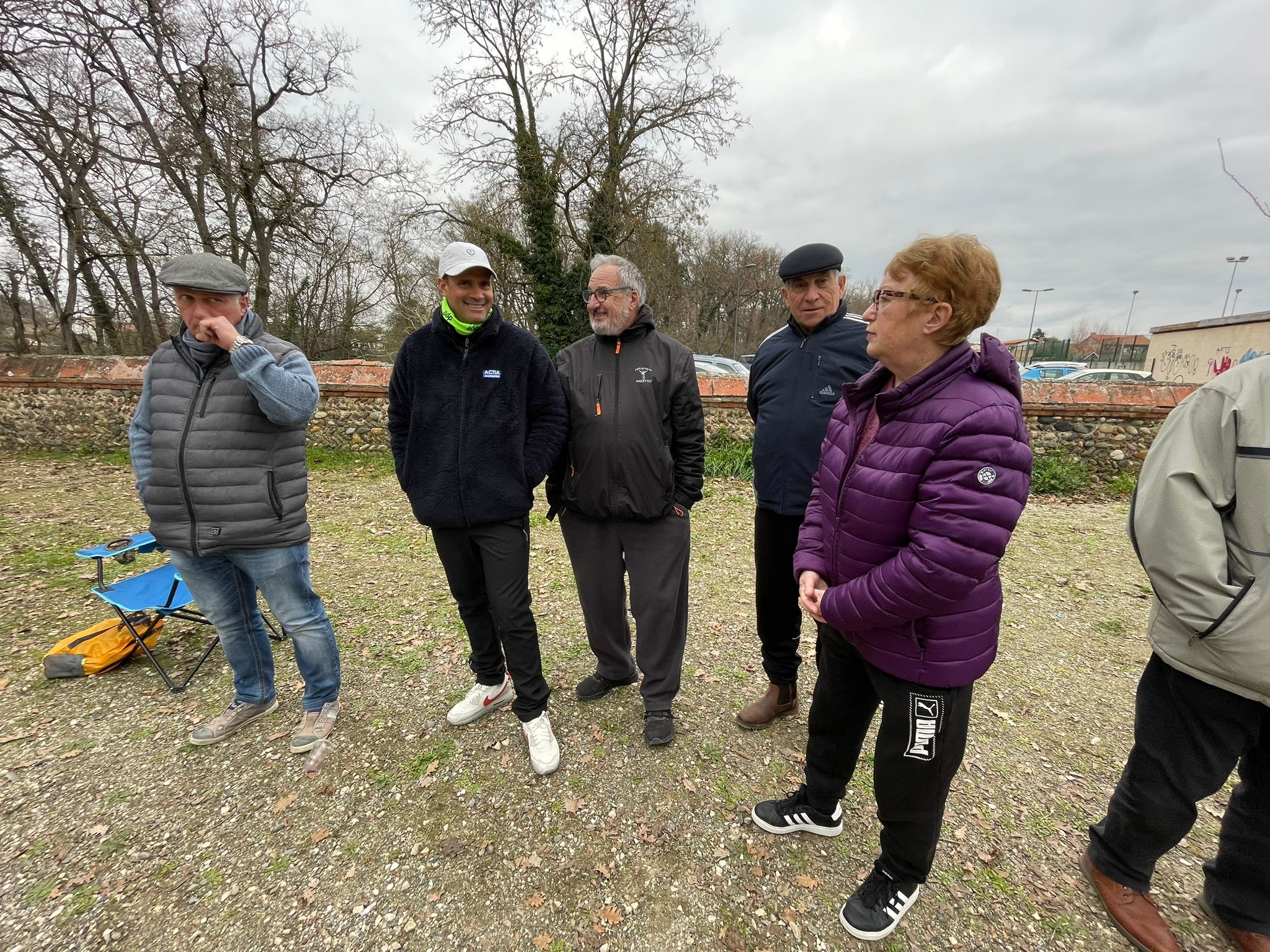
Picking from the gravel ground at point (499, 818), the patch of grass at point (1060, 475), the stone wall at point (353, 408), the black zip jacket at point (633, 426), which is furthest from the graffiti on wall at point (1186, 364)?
the black zip jacket at point (633, 426)

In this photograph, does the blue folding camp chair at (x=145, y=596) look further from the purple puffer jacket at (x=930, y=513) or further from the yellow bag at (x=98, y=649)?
the purple puffer jacket at (x=930, y=513)

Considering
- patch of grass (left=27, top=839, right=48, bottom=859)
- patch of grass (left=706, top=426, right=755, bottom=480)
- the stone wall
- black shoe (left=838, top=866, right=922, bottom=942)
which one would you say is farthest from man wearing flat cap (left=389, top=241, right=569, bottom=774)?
the stone wall

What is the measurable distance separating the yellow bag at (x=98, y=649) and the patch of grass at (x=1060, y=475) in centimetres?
1020

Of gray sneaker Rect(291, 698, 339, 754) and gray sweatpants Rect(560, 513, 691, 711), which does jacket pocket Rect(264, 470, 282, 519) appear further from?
gray sweatpants Rect(560, 513, 691, 711)

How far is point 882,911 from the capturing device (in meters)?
1.83

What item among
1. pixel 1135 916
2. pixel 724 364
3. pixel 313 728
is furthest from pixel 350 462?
pixel 724 364

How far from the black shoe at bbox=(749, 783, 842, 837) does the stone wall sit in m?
6.64

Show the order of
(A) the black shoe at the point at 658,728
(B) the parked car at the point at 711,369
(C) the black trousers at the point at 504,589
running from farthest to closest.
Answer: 1. (B) the parked car at the point at 711,369
2. (A) the black shoe at the point at 658,728
3. (C) the black trousers at the point at 504,589

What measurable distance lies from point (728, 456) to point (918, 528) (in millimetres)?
7040

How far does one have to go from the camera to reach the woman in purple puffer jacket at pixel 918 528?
1.37 meters

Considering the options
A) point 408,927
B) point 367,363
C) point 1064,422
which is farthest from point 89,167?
point 1064,422

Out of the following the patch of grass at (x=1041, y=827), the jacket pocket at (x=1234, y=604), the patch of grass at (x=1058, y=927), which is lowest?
the patch of grass at (x=1041, y=827)

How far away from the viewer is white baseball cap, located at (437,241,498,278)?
2268 mm

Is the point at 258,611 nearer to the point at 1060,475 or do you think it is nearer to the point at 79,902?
the point at 79,902
